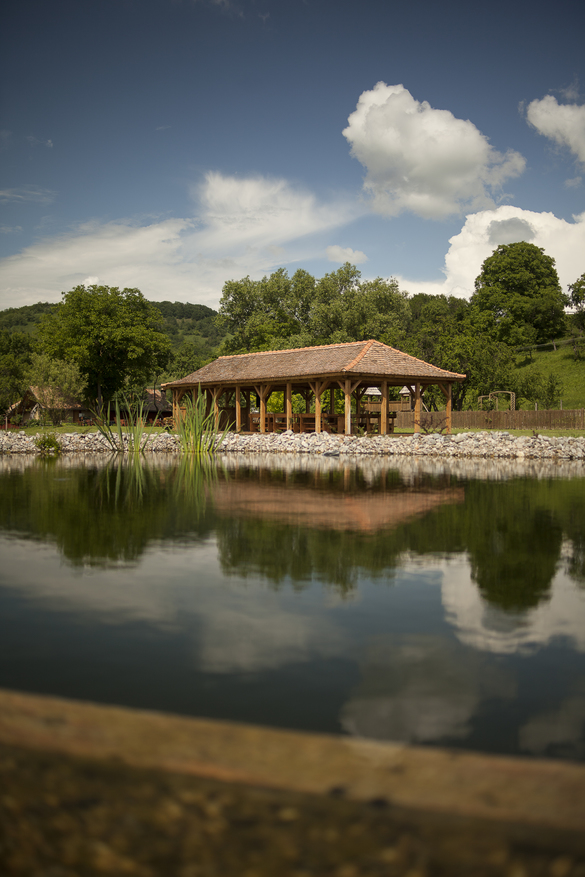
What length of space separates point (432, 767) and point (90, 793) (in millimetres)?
1043

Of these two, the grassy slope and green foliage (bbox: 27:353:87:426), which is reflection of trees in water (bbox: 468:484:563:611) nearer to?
green foliage (bbox: 27:353:87:426)

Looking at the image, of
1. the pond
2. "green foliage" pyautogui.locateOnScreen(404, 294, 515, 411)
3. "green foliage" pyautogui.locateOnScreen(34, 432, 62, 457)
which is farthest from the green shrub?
"green foliage" pyautogui.locateOnScreen(404, 294, 515, 411)

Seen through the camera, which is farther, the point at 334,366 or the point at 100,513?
the point at 334,366

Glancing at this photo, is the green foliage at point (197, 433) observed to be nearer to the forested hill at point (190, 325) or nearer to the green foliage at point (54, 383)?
the green foliage at point (54, 383)

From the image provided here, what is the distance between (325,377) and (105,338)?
27315mm

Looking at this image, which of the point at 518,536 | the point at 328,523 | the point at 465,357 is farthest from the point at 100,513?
the point at 465,357

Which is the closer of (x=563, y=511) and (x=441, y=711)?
(x=441, y=711)

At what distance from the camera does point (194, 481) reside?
12.8 meters

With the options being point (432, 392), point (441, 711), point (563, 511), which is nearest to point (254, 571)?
point (441, 711)

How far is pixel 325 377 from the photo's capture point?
87.9 feet

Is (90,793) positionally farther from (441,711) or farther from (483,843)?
(441,711)

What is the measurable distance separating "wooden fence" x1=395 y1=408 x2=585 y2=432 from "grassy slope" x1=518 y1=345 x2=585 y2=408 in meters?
9.49

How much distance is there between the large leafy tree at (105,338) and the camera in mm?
49031

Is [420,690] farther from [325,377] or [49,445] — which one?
[325,377]
